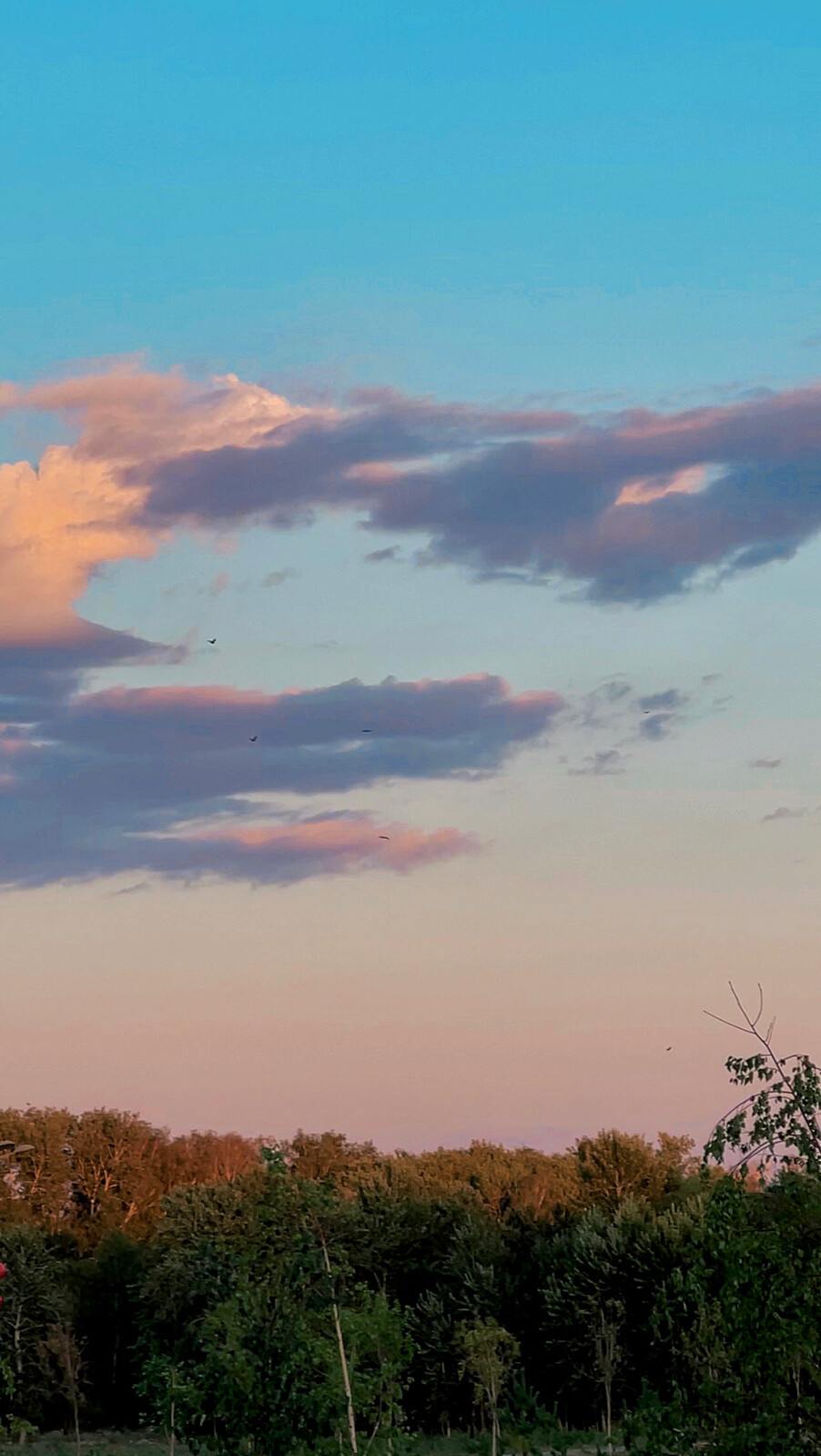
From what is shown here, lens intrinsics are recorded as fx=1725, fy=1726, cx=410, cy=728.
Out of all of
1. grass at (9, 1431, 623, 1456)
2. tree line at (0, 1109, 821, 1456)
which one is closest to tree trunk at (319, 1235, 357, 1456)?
tree line at (0, 1109, 821, 1456)

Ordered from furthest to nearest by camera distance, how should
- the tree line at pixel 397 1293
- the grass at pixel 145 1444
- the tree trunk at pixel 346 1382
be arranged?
the grass at pixel 145 1444, the tree trunk at pixel 346 1382, the tree line at pixel 397 1293

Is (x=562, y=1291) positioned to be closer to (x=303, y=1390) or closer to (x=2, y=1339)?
(x=2, y=1339)

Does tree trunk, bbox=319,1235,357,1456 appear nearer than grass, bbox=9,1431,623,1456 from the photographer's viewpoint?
Yes

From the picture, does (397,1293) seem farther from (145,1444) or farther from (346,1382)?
(346,1382)

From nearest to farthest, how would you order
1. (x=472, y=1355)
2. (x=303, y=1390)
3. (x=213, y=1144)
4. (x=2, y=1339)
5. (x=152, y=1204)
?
(x=303, y=1390) < (x=472, y=1355) < (x=2, y=1339) < (x=152, y=1204) < (x=213, y=1144)

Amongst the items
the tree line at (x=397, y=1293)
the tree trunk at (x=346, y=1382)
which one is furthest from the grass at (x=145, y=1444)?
the tree trunk at (x=346, y=1382)

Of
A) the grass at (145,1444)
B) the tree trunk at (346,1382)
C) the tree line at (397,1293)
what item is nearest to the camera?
the tree line at (397,1293)

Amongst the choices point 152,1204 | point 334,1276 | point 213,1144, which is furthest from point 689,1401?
point 213,1144

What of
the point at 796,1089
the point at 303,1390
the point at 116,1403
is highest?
the point at 796,1089

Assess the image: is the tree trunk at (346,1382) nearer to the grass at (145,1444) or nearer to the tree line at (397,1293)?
the tree line at (397,1293)

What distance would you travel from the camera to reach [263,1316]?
80.9 feet

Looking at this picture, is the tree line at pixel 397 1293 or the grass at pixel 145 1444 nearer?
the tree line at pixel 397 1293

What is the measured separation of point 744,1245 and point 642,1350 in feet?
213

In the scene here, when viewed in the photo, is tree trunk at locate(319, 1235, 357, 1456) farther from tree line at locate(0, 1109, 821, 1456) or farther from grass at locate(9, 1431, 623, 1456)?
grass at locate(9, 1431, 623, 1456)
